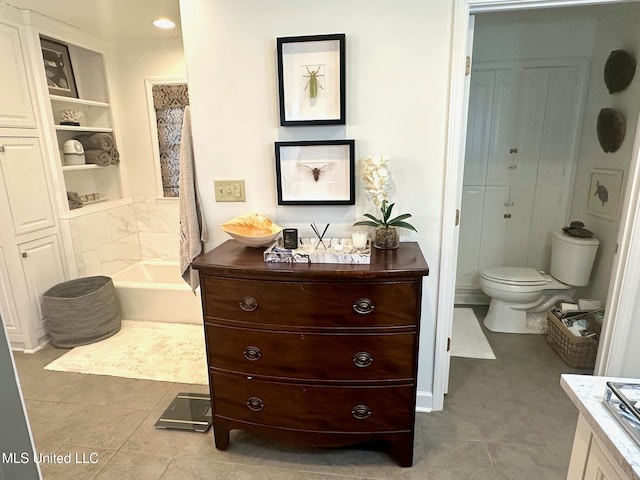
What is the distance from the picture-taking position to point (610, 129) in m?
2.69

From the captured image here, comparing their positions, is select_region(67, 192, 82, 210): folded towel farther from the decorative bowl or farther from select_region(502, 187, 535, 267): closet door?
select_region(502, 187, 535, 267): closet door

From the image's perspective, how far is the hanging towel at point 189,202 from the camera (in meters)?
2.02

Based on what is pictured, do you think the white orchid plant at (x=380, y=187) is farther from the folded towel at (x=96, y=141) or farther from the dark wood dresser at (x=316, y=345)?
the folded towel at (x=96, y=141)

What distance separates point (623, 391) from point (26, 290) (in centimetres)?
342

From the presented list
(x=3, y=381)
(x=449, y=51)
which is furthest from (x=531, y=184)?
(x=3, y=381)

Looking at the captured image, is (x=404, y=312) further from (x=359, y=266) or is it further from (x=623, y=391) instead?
(x=623, y=391)

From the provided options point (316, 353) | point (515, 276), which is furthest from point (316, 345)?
point (515, 276)

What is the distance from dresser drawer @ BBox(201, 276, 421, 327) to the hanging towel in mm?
438

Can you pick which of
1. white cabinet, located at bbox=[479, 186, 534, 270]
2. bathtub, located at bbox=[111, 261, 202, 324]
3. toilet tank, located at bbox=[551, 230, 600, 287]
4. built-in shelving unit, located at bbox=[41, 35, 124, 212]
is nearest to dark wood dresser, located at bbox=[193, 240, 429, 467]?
bathtub, located at bbox=[111, 261, 202, 324]

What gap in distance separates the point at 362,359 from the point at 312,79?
132 cm

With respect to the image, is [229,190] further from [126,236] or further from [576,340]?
[576,340]

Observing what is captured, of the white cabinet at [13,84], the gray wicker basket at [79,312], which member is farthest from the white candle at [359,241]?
the white cabinet at [13,84]

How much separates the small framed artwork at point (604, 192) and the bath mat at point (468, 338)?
124 cm

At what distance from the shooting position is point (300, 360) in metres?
1.70
